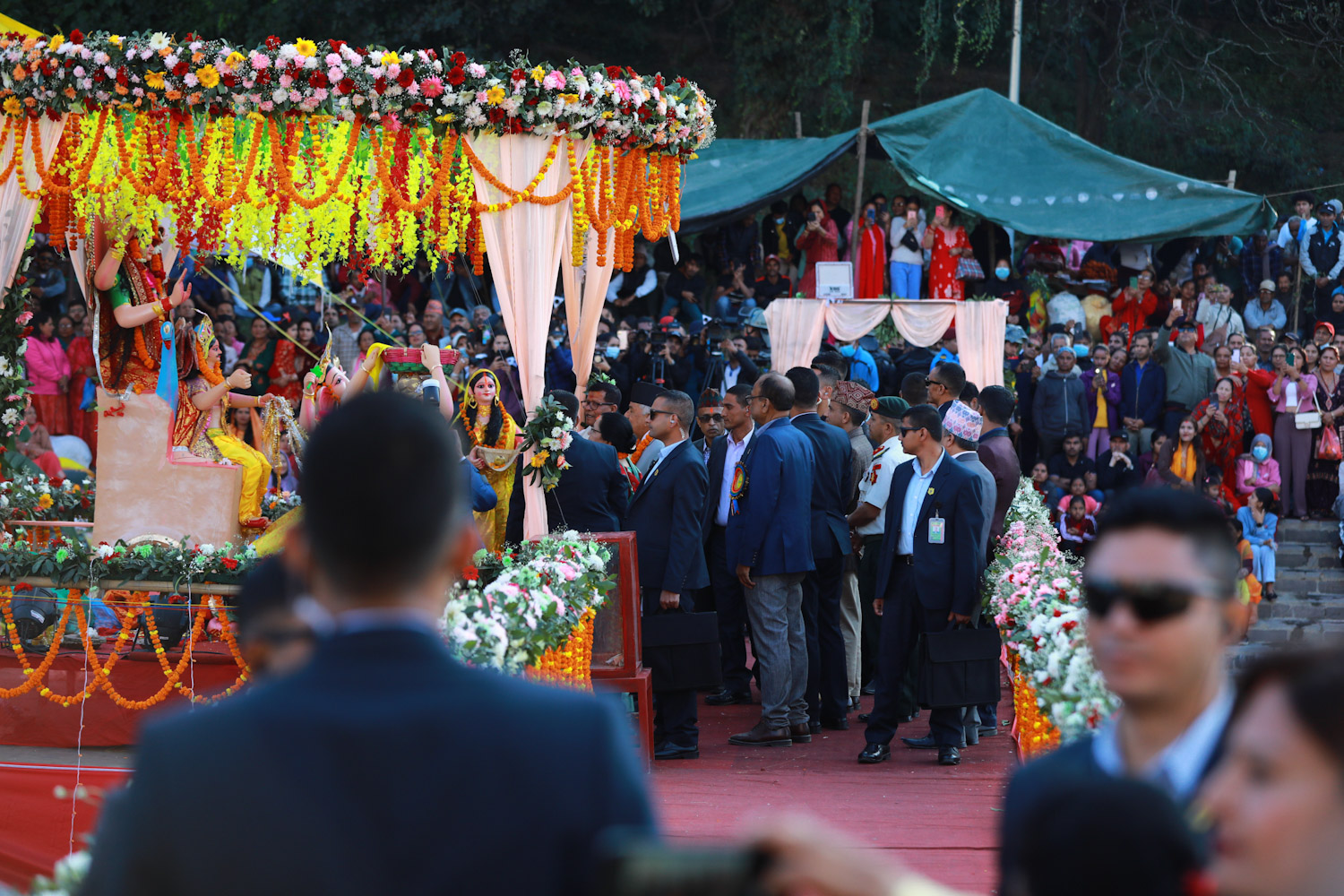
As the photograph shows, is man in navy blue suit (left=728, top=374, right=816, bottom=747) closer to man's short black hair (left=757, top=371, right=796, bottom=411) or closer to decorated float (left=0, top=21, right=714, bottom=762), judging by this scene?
man's short black hair (left=757, top=371, right=796, bottom=411)

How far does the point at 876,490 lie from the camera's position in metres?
8.84

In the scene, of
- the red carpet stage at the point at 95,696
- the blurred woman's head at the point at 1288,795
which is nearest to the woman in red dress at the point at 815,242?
the red carpet stage at the point at 95,696

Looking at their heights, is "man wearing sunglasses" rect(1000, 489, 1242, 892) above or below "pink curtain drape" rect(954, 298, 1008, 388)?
below

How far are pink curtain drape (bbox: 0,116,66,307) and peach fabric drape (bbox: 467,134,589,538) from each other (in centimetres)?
261

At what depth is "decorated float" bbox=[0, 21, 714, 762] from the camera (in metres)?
7.02

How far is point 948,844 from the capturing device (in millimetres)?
6094

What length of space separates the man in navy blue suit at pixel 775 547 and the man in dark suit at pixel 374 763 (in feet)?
20.6

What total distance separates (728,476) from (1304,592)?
29.3 feet

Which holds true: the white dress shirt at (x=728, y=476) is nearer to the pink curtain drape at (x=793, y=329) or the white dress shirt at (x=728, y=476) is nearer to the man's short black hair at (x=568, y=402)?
the man's short black hair at (x=568, y=402)

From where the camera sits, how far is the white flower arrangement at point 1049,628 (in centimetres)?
464

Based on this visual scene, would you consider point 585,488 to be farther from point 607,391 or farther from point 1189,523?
point 1189,523

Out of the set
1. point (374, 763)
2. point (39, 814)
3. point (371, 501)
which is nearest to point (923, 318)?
point (39, 814)

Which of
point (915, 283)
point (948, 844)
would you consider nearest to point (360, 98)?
point (948, 844)

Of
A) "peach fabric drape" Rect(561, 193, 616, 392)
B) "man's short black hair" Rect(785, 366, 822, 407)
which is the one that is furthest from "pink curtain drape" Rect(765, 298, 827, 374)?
"man's short black hair" Rect(785, 366, 822, 407)
